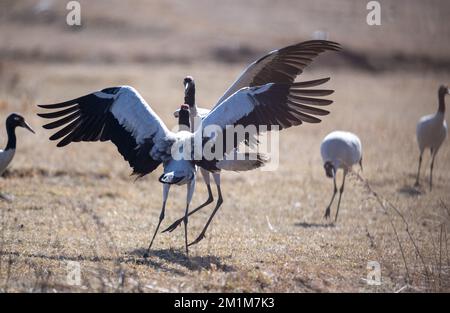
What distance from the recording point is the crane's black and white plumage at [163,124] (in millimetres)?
7012

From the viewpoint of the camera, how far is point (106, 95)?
731 centimetres

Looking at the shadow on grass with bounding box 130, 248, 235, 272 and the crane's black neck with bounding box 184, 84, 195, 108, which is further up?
the crane's black neck with bounding box 184, 84, 195, 108

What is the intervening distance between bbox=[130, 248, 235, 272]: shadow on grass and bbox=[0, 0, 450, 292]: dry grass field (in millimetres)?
26

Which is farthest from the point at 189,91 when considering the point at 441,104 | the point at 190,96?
the point at 441,104

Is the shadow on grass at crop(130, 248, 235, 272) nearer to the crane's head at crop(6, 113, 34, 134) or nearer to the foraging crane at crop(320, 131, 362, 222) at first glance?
the crane's head at crop(6, 113, 34, 134)

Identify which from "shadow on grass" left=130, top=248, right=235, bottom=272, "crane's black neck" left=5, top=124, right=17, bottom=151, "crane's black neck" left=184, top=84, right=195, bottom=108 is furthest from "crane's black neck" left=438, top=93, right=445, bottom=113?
"crane's black neck" left=5, top=124, right=17, bottom=151

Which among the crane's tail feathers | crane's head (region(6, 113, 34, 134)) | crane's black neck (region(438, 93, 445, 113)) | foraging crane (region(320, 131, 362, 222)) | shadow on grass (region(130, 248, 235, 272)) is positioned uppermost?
crane's black neck (region(438, 93, 445, 113))

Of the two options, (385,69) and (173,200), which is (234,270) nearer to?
(173,200)

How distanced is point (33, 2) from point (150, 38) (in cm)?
849

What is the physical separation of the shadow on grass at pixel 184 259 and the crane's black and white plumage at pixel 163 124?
81 cm

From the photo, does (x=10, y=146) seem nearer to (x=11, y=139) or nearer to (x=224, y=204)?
(x=11, y=139)

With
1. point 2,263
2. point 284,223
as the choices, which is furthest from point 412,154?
point 2,263

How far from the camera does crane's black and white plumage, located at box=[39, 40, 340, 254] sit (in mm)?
7012

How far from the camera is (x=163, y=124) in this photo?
7.24 m
